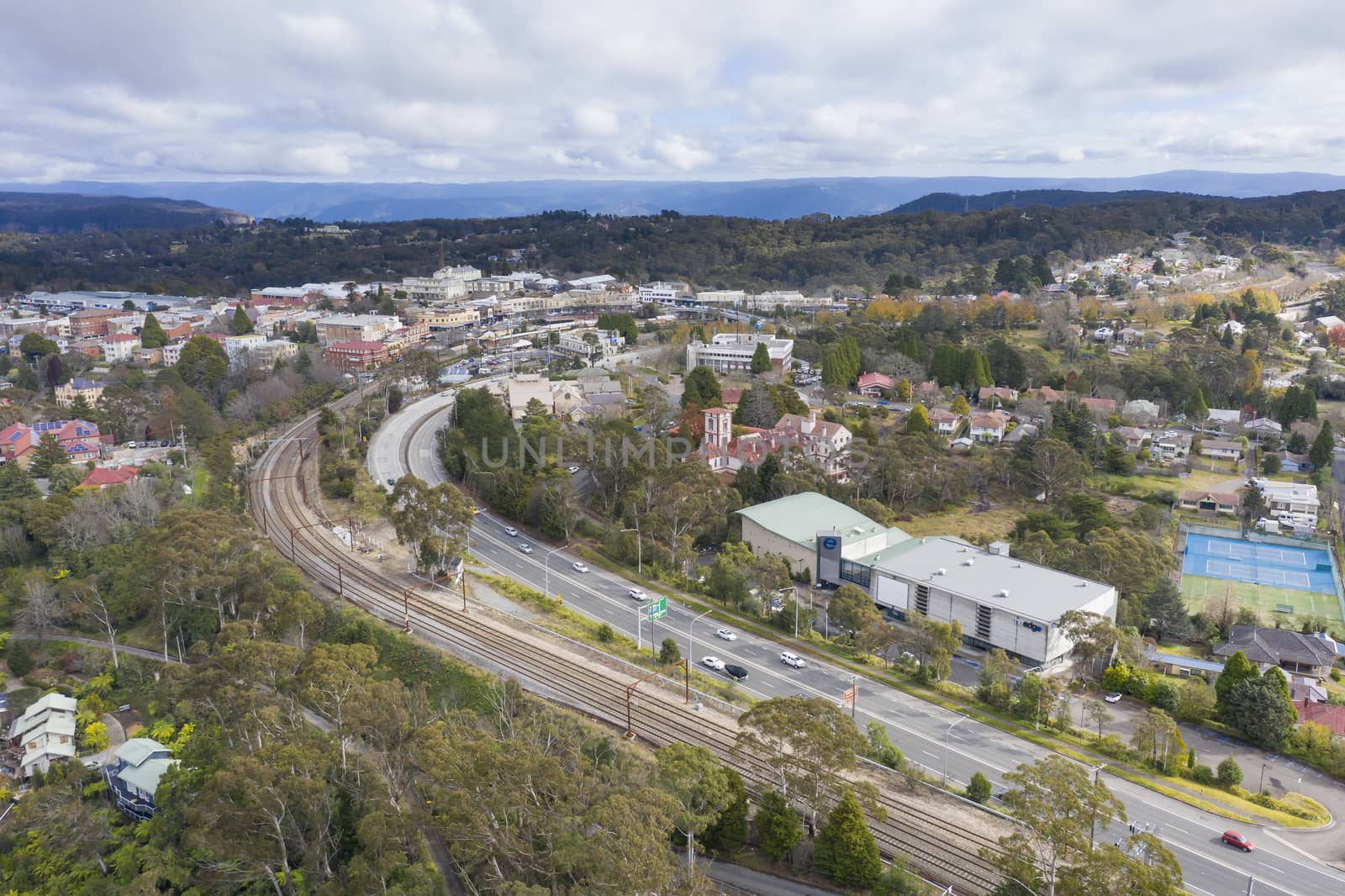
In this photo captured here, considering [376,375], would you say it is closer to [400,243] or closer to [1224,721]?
[1224,721]

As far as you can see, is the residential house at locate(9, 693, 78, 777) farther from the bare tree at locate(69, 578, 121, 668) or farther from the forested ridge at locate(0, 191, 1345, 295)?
the forested ridge at locate(0, 191, 1345, 295)

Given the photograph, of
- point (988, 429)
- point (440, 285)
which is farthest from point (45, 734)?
point (440, 285)

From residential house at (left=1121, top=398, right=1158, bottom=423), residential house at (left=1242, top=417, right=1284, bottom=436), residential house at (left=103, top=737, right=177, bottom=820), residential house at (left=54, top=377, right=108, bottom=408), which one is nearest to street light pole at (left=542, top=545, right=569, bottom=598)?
residential house at (left=103, top=737, right=177, bottom=820)

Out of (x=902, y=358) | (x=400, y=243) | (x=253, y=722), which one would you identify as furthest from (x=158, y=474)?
(x=400, y=243)

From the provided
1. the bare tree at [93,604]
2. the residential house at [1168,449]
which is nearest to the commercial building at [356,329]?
the bare tree at [93,604]

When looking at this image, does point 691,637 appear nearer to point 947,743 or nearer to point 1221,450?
point 947,743
